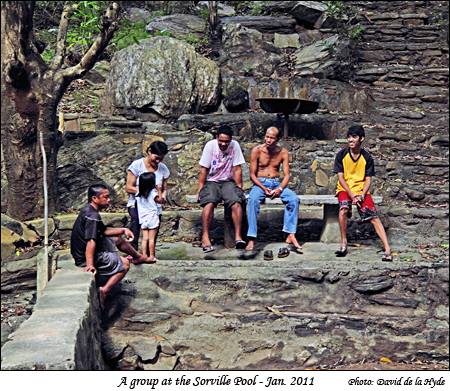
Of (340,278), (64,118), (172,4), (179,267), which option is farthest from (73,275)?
(172,4)

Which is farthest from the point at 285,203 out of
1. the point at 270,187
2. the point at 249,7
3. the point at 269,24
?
the point at 249,7

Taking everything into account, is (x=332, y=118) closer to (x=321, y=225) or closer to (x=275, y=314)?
(x=321, y=225)

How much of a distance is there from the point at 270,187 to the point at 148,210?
4.78ft

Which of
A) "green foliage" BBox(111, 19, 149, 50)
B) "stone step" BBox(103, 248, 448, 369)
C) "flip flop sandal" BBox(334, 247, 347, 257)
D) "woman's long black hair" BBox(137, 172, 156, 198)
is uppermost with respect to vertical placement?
"green foliage" BBox(111, 19, 149, 50)

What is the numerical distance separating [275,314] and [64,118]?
5.53 metres

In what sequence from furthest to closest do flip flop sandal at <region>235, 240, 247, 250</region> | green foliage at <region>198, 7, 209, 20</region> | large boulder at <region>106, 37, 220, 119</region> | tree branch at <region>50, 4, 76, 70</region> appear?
green foliage at <region>198, 7, 209, 20</region>
large boulder at <region>106, 37, 220, 119</region>
tree branch at <region>50, 4, 76, 70</region>
flip flop sandal at <region>235, 240, 247, 250</region>

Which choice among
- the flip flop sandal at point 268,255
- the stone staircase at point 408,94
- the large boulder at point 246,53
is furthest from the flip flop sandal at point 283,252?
the large boulder at point 246,53

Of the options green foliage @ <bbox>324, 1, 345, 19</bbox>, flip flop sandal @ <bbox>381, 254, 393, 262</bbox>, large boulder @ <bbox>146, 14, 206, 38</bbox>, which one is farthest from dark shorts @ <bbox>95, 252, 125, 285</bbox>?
green foliage @ <bbox>324, 1, 345, 19</bbox>

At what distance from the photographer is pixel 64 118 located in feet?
36.9

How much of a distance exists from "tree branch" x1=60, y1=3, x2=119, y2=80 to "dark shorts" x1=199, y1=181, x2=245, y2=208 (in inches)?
76.9

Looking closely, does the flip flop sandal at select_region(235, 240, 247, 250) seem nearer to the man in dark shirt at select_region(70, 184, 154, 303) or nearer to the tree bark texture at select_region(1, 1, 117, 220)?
the man in dark shirt at select_region(70, 184, 154, 303)

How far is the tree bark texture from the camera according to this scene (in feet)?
26.5

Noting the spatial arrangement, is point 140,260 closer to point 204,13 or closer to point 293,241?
point 293,241

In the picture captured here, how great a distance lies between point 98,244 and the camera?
6484 mm
